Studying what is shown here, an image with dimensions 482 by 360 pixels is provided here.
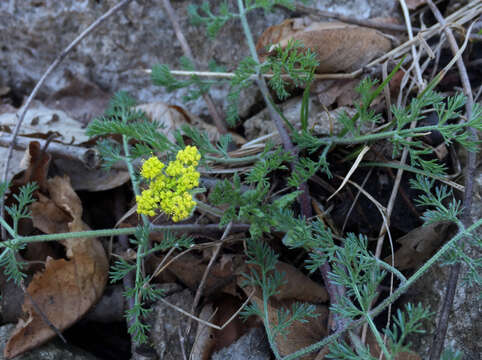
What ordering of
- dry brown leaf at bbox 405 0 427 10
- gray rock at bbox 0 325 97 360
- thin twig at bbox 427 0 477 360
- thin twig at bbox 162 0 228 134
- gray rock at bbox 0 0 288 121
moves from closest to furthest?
thin twig at bbox 427 0 477 360 → gray rock at bbox 0 325 97 360 → dry brown leaf at bbox 405 0 427 10 → thin twig at bbox 162 0 228 134 → gray rock at bbox 0 0 288 121

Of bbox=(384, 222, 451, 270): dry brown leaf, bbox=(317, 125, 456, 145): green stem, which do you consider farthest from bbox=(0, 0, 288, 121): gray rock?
bbox=(384, 222, 451, 270): dry brown leaf

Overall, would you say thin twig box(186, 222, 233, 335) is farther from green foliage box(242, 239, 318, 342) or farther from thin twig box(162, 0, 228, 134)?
thin twig box(162, 0, 228, 134)

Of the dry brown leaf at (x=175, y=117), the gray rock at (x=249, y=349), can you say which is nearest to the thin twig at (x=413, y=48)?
the dry brown leaf at (x=175, y=117)

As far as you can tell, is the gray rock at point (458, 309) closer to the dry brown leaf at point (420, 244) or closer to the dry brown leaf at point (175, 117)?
the dry brown leaf at point (420, 244)

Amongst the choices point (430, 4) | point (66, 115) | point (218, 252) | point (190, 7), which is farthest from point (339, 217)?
point (66, 115)

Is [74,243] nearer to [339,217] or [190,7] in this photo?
[339,217]

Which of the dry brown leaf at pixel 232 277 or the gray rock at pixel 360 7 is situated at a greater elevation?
the gray rock at pixel 360 7

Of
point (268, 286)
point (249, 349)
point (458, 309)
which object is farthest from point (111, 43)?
point (458, 309)
